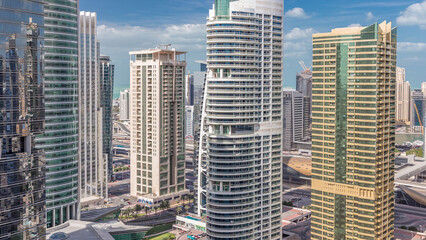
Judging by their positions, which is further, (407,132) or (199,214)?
(407,132)

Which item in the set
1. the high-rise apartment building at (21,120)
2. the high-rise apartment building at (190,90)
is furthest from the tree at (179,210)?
the high-rise apartment building at (190,90)

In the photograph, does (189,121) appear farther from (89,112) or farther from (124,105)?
(89,112)

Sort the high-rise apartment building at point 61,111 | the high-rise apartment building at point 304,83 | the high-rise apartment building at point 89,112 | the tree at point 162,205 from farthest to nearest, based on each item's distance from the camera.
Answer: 1. the high-rise apartment building at point 304,83
2. the tree at point 162,205
3. the high-rise apartment building at point 89,112
4. the high-rise apartment building at point 61,111

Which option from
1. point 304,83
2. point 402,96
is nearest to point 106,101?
point 304,83

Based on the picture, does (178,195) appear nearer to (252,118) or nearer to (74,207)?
(74,207)

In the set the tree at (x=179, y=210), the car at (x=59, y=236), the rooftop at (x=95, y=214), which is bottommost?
the tree at (x=179, y=210)

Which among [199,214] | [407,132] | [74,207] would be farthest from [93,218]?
[407,132]

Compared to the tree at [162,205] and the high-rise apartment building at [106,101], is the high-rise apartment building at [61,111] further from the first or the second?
the high-rise apartment building at [106,101]
